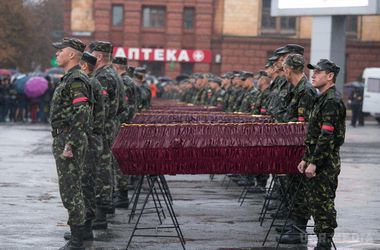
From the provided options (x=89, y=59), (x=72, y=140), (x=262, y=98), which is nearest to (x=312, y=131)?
(x=72, y=140)

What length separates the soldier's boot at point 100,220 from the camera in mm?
12898

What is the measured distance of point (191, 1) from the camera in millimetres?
66438

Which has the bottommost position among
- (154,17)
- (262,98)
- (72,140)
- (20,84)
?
(20,84)

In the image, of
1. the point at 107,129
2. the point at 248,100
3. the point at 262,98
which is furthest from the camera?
the point at 248,100

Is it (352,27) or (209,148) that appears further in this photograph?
(352,27)

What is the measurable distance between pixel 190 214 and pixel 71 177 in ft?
12.8

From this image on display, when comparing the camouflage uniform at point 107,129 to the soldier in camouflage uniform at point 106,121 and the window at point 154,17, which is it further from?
the window at point 154,17

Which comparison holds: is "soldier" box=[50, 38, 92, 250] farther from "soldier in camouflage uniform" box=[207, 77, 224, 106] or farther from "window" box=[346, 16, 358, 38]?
"window" box=[346, 16, 358, 38]

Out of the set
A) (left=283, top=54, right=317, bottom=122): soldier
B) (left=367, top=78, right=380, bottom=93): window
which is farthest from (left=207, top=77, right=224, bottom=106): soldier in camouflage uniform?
(left=367, top=78, right=380, bottom=93): window

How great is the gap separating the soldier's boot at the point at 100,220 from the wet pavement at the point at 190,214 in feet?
0.49

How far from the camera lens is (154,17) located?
219 feet

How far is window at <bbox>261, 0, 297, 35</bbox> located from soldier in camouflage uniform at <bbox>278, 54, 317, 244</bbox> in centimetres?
5454

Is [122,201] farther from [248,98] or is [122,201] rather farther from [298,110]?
[248,98]

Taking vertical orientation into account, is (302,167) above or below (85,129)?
below
